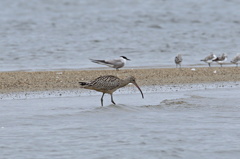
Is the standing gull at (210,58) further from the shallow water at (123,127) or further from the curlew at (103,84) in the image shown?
the curlew at (103,84)

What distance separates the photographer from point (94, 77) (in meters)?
17.9

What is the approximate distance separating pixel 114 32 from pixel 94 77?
16.1m

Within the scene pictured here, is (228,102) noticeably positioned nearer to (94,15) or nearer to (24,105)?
(24,105)

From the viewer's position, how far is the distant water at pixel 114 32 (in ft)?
82.0

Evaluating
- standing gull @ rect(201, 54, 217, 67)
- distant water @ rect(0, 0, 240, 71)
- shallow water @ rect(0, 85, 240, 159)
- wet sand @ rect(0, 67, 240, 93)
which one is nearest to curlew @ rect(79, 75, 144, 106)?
shallow water @ rect(0, 85, 240, 159)

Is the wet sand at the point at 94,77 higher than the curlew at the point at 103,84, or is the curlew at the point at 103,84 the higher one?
the wet sand at the point at 94,77

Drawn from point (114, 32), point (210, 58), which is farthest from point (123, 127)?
point (114, 32)

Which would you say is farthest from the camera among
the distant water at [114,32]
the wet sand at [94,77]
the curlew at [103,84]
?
the distant water at [114,32]

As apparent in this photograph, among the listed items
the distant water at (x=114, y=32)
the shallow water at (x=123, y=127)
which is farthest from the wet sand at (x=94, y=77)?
the distant water at (x=114, y=32)

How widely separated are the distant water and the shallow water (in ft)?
27.6

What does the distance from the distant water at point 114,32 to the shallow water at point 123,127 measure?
8.42 meters

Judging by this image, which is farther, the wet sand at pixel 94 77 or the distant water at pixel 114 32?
the distant water at pixel 114 32

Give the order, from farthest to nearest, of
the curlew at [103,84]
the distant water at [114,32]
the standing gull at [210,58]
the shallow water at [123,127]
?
the distant water at [114,32] < the standing gull at [210,58] < the curlew at [103,84] < the shallow water at [123,127]

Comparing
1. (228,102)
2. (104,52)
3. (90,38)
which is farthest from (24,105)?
(90,38)
